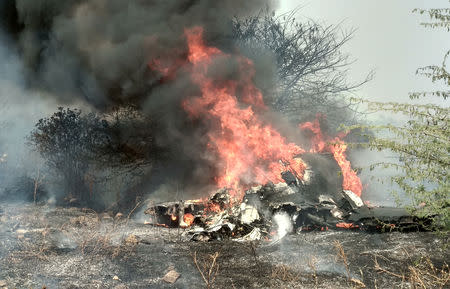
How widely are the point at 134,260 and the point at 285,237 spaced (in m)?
3.23

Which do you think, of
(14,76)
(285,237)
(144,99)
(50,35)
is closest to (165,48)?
(144,99)

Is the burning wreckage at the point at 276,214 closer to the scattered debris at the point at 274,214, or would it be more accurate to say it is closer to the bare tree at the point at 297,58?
the scattered debris at the point at 274,214

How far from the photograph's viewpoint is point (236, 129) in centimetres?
1082

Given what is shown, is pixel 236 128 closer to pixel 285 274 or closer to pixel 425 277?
pixel 285 274

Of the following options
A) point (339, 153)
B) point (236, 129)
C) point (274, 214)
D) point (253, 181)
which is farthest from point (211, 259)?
point (339, 153)

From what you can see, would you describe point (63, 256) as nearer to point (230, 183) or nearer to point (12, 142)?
point (230, 183)

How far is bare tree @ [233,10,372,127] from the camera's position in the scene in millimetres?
14562

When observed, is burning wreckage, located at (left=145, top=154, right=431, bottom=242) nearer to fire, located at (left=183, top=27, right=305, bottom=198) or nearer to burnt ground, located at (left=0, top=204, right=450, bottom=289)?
burnt ground, located at (left=0, top=204, right=450, bottom=289)

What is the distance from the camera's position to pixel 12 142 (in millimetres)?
13477

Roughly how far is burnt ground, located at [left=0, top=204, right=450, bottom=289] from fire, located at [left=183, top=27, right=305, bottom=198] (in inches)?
118

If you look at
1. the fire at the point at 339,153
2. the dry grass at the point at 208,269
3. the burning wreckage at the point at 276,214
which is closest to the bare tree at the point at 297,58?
the fire at the point at 339,153

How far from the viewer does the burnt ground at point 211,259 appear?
4922 mm

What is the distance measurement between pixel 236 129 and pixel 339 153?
368cm

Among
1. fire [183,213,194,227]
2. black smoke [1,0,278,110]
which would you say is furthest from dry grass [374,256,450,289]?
black smoke [1,0,278,110]
